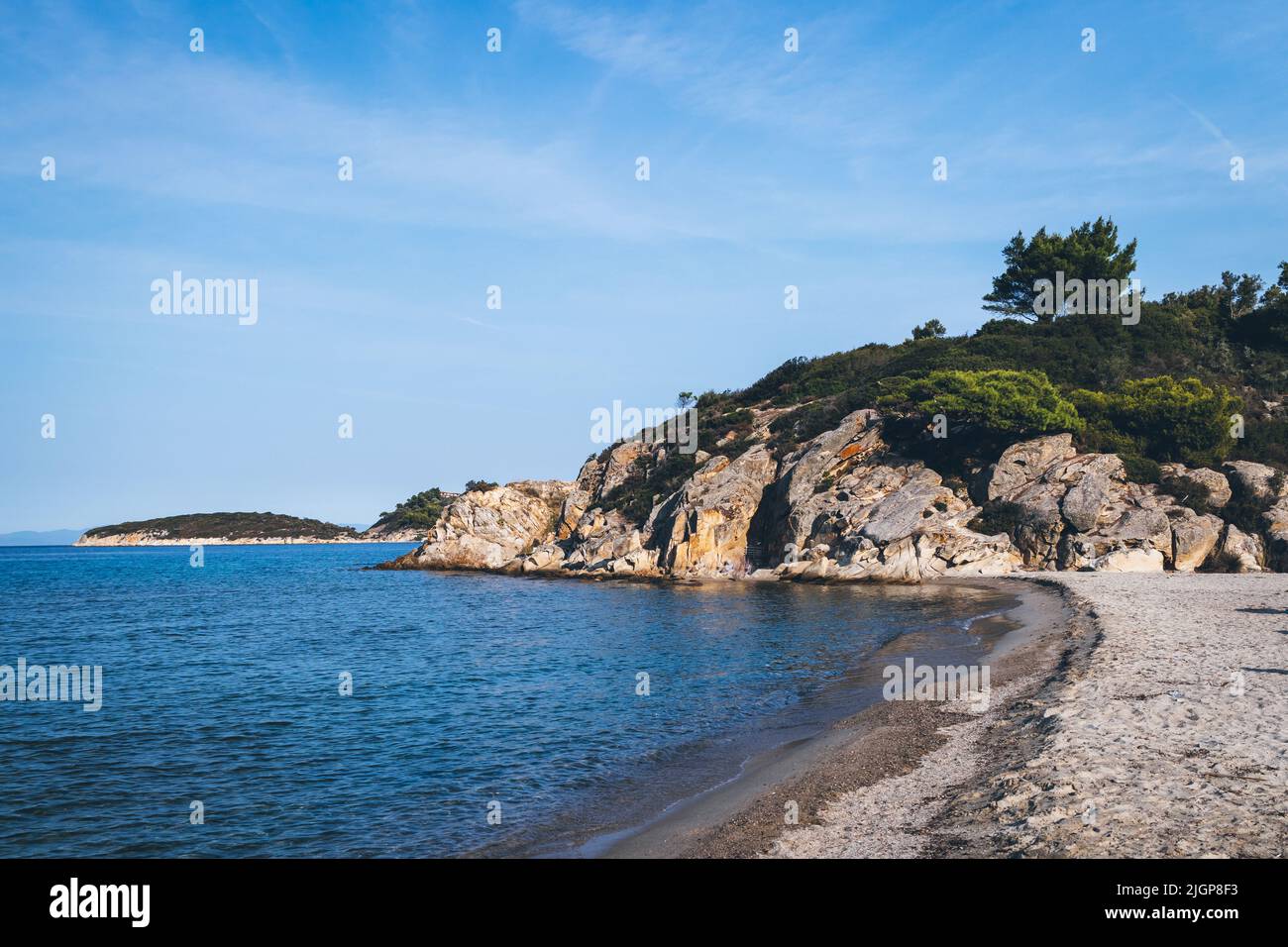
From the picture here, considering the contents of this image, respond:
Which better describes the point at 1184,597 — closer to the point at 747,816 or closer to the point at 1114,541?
the point at 1114,541

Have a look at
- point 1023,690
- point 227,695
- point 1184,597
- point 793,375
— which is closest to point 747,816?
point 1023,690

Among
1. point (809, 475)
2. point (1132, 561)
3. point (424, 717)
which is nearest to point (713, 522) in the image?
point (809, 475)

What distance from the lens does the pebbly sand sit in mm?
11516

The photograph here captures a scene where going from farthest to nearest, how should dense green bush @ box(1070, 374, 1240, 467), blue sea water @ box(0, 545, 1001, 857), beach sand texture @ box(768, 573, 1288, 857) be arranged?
1. dense green bush @ box(1070, 374, 1240, 467)
2. blue sea water @ box(0, 545, 1001, 857)
3. beach sand texture @ box(768, 573, 1288, 857)

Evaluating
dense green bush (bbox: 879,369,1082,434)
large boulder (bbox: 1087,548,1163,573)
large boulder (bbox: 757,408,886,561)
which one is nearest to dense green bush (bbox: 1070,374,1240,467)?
dense green bush (bbox: 879,369,1082,434)

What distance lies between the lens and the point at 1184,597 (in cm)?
3691

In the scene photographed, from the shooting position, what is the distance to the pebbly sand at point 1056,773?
11516 mm

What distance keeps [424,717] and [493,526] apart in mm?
70781

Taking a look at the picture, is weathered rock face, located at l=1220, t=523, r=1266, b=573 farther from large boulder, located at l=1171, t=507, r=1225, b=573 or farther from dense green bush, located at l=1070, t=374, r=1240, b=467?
dense green bush, located at l=1070, t=374, r=1240, b=467

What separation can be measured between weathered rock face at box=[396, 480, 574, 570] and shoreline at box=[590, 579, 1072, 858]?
7244 cm

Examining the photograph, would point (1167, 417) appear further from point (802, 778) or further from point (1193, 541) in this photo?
point (802, 778)

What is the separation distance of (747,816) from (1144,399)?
63045 millimetres

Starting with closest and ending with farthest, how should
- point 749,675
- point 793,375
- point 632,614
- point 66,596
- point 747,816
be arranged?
1. point 747,816
2. point 749,675
3. point 632,614
4. point 66,596
5. point 793,375

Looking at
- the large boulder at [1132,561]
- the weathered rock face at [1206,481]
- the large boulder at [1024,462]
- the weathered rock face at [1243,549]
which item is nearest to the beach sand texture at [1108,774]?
the large boulder at [1132,561]
